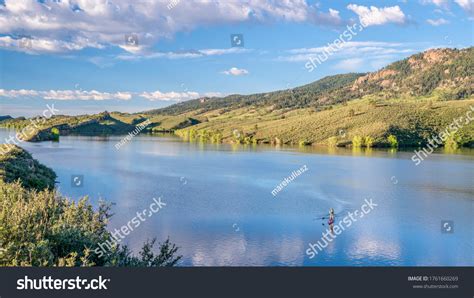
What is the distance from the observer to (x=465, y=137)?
132 m

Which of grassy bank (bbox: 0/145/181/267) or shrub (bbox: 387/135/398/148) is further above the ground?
shrub (bbox: 387/135/398/148)

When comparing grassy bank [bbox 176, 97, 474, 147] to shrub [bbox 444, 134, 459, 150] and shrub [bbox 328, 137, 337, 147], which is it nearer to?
shrub [bbox 328, 137, 337, 147]

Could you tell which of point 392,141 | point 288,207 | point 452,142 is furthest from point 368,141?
point 288,207

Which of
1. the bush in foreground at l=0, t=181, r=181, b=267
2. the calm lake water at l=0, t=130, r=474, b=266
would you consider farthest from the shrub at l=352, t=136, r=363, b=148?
the bush in foreground at l=0, t=181, r=181, b=267

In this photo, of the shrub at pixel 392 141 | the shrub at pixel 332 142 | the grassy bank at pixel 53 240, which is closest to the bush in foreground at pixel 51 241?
the grassy bank at pixel 53 240

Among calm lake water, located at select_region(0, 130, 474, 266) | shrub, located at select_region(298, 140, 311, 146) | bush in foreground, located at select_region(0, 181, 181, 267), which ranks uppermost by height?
shrub, located at select_region(298, 140, 311, 146)

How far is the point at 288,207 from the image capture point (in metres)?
46.2

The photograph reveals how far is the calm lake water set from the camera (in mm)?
30625

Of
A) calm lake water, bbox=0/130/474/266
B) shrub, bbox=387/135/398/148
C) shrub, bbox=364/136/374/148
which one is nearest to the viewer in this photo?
calm lake water, bbox=0/130/474/266

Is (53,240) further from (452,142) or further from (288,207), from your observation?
(452,142)

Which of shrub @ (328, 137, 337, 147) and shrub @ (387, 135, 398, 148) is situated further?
shrub @ (328, 137, 337, 147)
